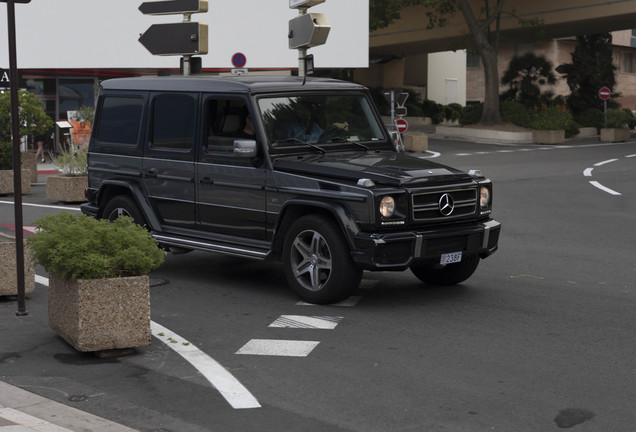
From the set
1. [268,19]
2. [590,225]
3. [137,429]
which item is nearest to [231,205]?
[137,429]

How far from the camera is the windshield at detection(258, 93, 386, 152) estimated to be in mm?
9961

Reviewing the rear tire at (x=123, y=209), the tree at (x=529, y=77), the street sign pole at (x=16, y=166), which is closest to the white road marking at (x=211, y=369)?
the street sign pole at (x=16, y=166)

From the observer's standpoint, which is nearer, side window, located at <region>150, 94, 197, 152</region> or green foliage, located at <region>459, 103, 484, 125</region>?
side window, located at <region>150, 94, 197, 152</region>

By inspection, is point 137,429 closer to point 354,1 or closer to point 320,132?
point 320,132

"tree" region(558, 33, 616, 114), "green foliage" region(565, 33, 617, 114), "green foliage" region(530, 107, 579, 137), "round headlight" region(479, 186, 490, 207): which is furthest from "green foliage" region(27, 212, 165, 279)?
"tree" region(558, 33, 616, 114)

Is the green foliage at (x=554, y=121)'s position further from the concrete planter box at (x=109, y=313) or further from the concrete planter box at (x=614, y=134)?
the concrete planter box at (x=109, y=313)

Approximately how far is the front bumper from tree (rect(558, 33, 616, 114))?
4649cm

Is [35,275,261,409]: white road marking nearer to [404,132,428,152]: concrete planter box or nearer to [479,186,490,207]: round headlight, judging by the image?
[479,186,490,207]: round headlight

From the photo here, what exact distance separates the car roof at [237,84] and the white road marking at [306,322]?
7.83ft

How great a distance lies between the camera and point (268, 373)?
701 cm

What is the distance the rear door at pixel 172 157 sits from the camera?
10492 millimetres

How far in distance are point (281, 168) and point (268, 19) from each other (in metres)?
33.5

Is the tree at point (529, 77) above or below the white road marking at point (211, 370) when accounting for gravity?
above

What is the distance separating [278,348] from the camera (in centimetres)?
770
